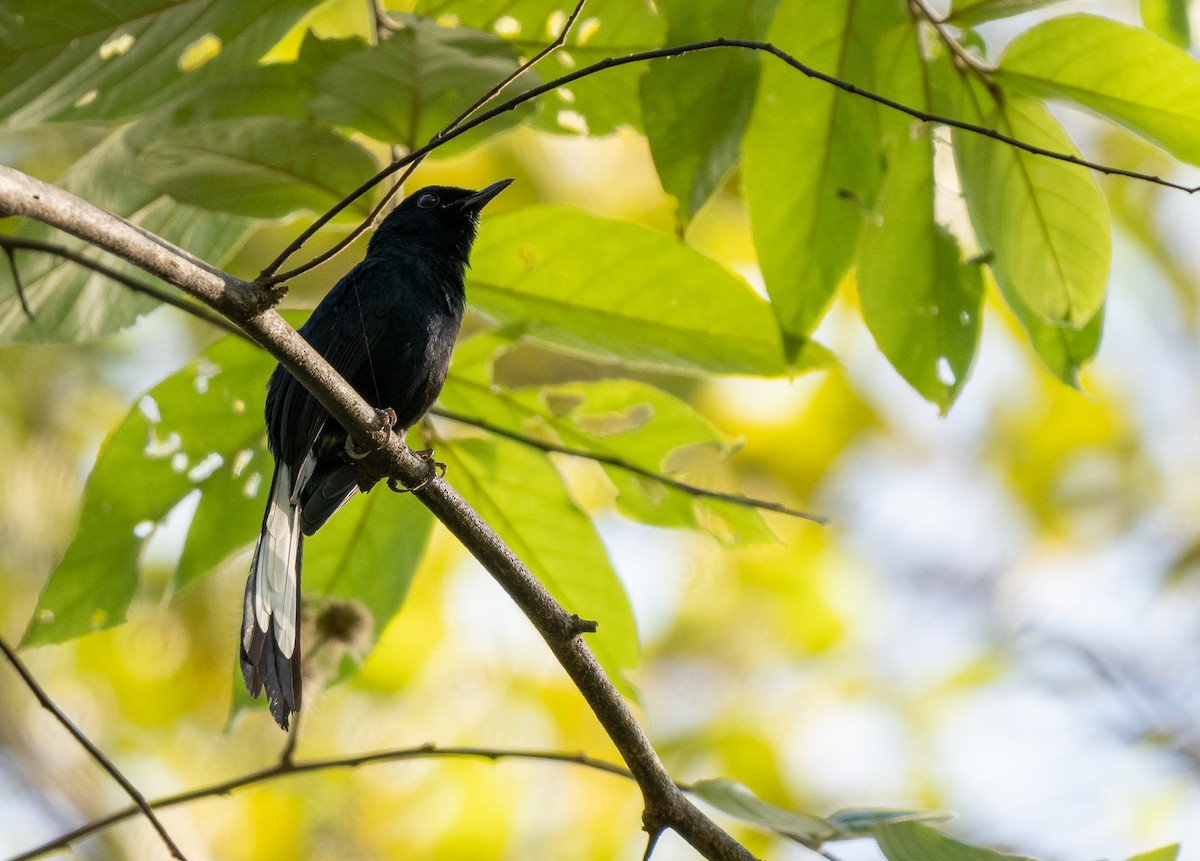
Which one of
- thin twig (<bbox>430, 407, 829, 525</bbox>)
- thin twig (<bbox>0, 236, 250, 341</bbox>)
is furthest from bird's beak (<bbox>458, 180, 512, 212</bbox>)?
thin twig (<bbox>0, 236, 250, 341</bbox>)

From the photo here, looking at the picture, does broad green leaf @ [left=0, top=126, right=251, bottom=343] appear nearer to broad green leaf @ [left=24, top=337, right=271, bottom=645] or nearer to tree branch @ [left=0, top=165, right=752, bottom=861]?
broad green leaf @ [left=24, top=337, right=271, bottom=645]

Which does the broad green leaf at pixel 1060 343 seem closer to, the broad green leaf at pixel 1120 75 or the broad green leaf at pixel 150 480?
the broad green leaf at pixel 1120 75

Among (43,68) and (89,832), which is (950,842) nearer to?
(89,832)

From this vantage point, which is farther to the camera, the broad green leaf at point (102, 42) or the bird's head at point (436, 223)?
the bird's head at point (436, 223)

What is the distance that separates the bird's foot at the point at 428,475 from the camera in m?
2.04

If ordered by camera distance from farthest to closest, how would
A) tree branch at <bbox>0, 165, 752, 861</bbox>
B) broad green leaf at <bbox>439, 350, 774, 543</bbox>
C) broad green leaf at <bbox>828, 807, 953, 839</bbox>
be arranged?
broad green leaf at <bbox>439, 350, 774, 543</bbox>
broad green leaf at <bbox>828, 807, 953, 839</bbox>
tree branch at <bbox>0, 165, 752, 861</bbox>

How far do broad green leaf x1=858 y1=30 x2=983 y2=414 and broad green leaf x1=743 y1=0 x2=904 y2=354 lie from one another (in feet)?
0.26

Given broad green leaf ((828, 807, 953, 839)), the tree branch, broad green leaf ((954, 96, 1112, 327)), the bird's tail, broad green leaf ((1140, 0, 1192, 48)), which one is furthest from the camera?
broad green leaf ((1140, 0, 1192, 48))

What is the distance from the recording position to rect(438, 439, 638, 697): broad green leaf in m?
2.68

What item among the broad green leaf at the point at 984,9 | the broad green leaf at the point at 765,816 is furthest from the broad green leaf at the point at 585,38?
the broad green leaf at the point at 765,816

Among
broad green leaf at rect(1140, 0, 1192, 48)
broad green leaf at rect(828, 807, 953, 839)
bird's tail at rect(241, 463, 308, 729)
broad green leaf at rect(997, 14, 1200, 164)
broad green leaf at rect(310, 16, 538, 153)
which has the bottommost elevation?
broad green leaf at rect(828, 807, 953, 839)

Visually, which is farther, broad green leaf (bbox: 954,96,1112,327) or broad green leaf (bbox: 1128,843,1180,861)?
broad green leaf (bbox: 954,96,1112,327)

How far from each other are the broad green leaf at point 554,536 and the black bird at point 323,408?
21 centimetres

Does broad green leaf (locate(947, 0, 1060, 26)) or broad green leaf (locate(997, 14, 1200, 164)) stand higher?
broad green leaf (locate(947, 0, 1060, 26))
